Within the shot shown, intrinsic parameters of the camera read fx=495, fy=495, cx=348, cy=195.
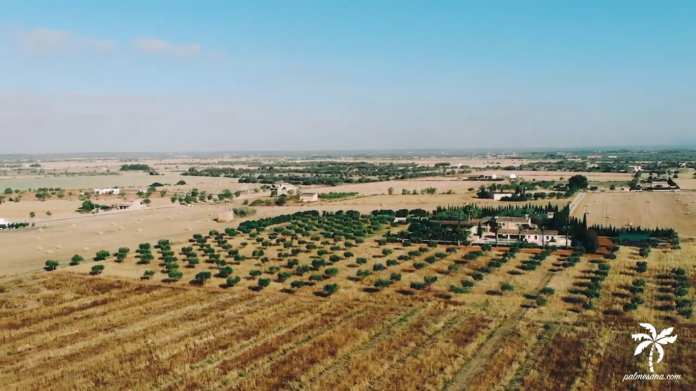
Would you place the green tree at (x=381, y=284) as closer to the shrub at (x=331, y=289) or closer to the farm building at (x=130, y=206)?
the shrub at (x=331, y=289)

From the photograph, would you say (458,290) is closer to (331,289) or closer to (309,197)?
(331,289)

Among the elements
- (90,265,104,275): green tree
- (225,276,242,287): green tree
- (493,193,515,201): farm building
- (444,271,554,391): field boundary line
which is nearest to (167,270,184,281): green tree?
(225,276,242,287): green tree

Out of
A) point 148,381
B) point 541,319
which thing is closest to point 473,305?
point 541,319

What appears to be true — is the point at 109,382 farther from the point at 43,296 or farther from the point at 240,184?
the point at 240,184

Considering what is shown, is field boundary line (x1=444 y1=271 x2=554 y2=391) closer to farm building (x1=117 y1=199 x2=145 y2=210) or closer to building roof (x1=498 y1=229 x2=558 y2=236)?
building roof (x1=498 y1=229 x2=558 y2=236)

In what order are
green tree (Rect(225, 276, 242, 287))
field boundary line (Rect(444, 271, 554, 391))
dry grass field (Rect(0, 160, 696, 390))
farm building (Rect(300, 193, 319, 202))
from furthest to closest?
farm building (Rect(300, 193, 319, 202)) < green tree (Rect(225, 276, 242, 287)) < dry grass field (Rect(0, 160, 696, 390)) < field boundary line (Rect(444, 271, 554, 391))
